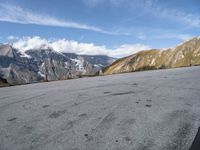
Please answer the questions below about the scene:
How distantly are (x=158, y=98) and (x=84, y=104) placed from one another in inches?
104

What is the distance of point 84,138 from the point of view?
16.8ft

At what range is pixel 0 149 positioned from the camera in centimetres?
480

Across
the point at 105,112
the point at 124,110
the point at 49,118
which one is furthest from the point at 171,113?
the point at 49,118

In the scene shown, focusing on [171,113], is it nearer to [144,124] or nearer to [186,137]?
[144,124]

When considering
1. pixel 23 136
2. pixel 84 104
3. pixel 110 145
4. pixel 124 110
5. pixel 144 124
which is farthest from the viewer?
pixel 84 104

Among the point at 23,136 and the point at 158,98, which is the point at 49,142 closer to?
the point at 23,136

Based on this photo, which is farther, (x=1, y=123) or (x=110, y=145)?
(x=1, y=123)

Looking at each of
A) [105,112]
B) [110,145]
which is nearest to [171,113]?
[105,112]

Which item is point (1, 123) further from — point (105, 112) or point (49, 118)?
point (105, 112)

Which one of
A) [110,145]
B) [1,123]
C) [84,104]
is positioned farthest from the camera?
[84,104]

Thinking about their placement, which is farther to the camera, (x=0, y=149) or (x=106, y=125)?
(x=106, y=125)

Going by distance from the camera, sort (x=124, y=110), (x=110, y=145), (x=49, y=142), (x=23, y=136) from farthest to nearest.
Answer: (x=124, y=110), (x=23, y=136), (x=49, y=142), (x=110, y=145)

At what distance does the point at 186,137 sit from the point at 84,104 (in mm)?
4340

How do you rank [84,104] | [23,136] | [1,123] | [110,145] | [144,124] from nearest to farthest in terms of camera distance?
[110,145], [23,136], [144,124], [1,123], [84,104]
